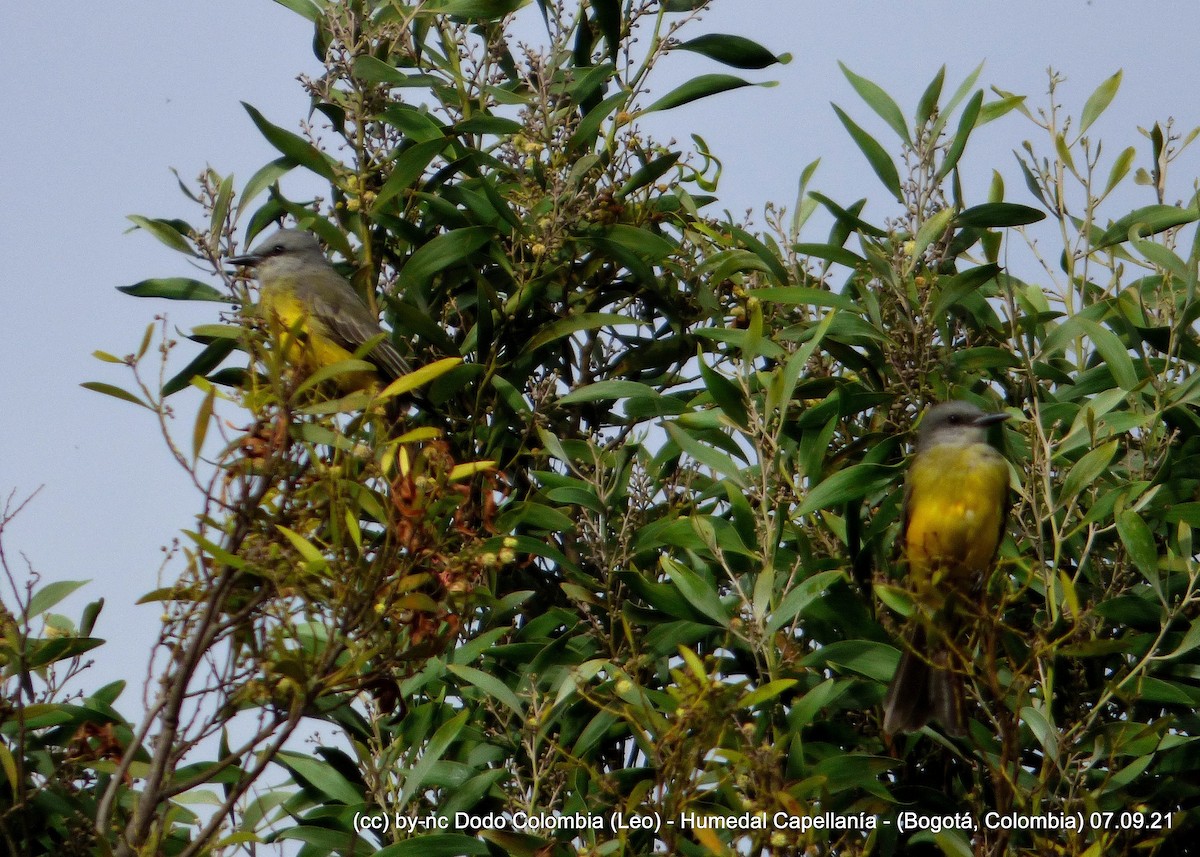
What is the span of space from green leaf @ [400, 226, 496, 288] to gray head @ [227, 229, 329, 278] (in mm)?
1489

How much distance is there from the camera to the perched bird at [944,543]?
9.43 feet

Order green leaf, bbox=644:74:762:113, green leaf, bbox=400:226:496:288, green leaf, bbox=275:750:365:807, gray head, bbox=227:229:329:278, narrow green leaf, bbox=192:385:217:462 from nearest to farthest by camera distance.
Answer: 1. narrow green leaf, bbox=192:385:217:462
2. green leaf, bbox=275:750:365:807
3. green leaf, bbox=400:226:496:288
4. green leaf, bbox=644:74:762:113
5. gray head, bbox=227:229:329:278

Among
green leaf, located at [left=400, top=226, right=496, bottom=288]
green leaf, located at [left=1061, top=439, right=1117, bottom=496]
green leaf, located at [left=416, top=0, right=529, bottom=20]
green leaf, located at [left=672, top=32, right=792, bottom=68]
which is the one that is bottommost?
green leaf, located at [left=1061, top=439, right=1117, bottom=496]

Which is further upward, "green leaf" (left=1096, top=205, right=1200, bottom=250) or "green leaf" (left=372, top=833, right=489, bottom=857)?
"green leaf" (left=1096, top=205, right=1200, bottom=250)

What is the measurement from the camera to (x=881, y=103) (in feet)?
12.0

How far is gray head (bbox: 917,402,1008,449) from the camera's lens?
3363 mm

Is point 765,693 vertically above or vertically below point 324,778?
above

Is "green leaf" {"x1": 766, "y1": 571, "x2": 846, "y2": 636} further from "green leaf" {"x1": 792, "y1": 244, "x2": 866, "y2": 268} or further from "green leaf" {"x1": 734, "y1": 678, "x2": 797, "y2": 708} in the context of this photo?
"green leaf" {"x1": 792, "y1": 244, "x2": 866, "y2": 268}

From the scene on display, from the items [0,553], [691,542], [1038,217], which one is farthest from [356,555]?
[1038,217]

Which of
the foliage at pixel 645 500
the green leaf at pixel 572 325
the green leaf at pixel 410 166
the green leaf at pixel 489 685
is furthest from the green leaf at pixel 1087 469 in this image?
the green leaf at pixel 410 166

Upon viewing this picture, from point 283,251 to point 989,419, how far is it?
322cm

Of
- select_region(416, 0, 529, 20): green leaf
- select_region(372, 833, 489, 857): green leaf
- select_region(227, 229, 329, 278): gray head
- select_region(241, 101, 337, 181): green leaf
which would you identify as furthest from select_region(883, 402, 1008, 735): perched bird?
select_region(227, 229, 329, 278): gray head

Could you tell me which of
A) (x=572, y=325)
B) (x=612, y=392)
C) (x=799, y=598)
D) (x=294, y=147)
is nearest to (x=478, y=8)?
(x=294, y=147)

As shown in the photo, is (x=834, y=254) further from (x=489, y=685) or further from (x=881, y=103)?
(x=489, y=685)
